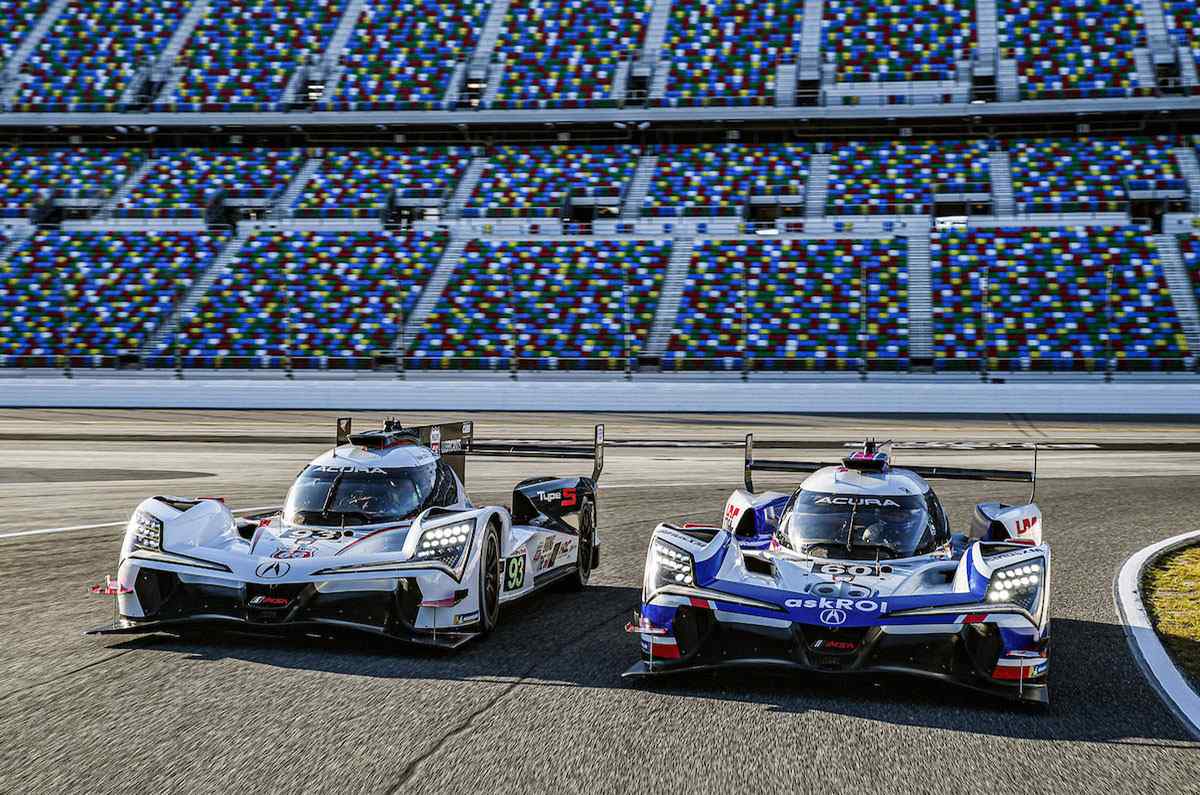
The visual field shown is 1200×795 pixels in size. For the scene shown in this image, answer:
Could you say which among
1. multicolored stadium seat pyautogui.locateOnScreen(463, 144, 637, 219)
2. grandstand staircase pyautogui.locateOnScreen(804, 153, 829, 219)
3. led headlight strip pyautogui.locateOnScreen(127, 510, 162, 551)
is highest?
led headlight strip pyautogui.locateOnScreen(127, 510, 162, 551)

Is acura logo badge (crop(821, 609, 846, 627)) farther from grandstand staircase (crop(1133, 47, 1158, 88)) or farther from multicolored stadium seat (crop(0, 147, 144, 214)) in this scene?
multicolored stadium seat (crop(0, 147, 144, 214))

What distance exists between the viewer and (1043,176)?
1751 inches

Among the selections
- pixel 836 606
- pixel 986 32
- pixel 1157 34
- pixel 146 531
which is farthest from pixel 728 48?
pixel 836 606

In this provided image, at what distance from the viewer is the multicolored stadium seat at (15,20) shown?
53438 mm

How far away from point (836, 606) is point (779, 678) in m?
0.65

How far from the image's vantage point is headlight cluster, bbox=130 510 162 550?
7.70 metres

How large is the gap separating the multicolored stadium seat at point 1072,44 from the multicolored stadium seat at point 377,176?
2175 centimetres

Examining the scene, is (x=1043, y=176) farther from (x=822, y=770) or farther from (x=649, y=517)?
(x=822, y=770)

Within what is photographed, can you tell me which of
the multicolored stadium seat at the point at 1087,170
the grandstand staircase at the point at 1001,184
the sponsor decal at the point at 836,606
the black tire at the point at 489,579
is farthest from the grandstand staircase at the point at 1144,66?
the sponsor decal at the point at 836,606

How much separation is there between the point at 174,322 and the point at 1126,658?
3774 centimetres

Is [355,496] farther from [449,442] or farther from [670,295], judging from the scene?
[670,295]

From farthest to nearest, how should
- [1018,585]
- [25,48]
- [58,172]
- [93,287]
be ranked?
[25,48], [58,172], [93,287], [1018,585]

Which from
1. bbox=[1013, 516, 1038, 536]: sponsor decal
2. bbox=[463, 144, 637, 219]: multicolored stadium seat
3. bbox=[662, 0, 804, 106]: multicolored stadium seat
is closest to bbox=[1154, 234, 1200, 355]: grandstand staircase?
bbox=[662, 0, 804, 106]: multicolored stadium seat

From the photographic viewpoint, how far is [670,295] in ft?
134
